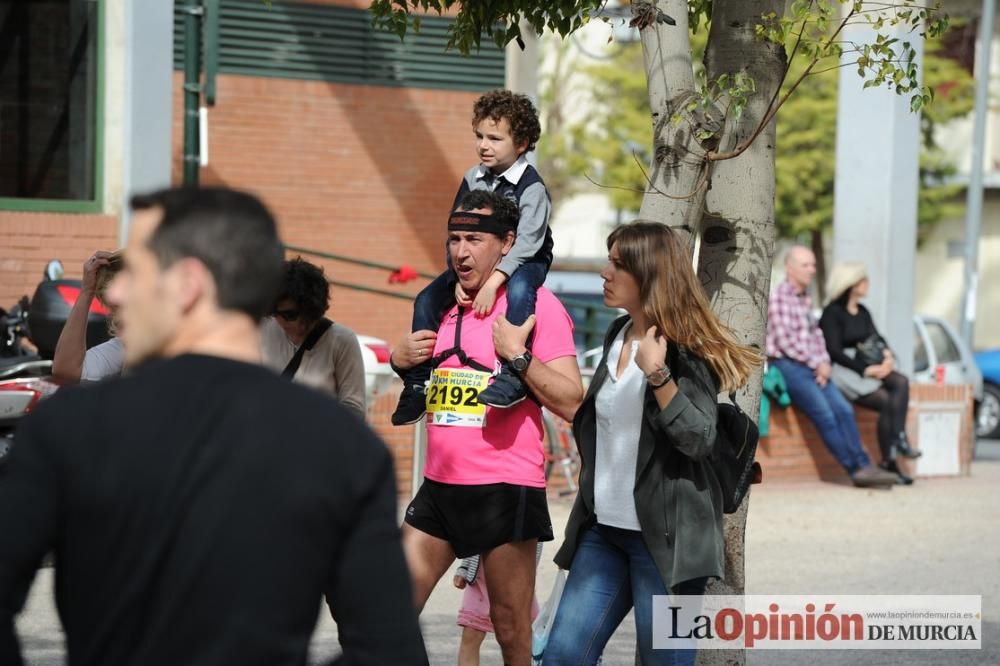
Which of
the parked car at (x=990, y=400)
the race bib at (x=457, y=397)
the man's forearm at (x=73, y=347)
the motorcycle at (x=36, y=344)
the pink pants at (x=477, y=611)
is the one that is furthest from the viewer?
the parked car at (x=990, y=400)

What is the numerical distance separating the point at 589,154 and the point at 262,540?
35277mm

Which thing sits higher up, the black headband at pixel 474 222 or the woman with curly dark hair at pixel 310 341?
the black headband at pixel 474 222

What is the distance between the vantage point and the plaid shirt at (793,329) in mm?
13258

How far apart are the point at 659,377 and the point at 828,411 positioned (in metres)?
9.09

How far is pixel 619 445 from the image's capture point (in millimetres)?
4953

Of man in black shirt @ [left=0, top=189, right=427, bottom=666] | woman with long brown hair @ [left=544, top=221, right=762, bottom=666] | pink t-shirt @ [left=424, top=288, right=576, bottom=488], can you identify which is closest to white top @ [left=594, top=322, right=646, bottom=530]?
woman with long brown hair @ [left=544, top=221, right=762, bottom=666]

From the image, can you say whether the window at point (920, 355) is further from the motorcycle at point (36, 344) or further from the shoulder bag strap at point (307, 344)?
the shoulder bag strap at point (307, 344)

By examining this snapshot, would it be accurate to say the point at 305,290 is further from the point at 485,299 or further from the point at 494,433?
the point at 494,433

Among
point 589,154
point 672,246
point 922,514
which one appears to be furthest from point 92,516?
point 589,154

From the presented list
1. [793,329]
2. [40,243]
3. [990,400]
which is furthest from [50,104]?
[990,400]

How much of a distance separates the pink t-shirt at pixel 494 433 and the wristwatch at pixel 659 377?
0.67m

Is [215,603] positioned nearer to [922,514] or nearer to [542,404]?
[542,404]

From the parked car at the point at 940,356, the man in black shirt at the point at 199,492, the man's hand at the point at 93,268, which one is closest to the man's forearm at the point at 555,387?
the man's hand at the point at 93,268

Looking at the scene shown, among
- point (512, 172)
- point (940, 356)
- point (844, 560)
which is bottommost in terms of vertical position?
point (844, 560)
